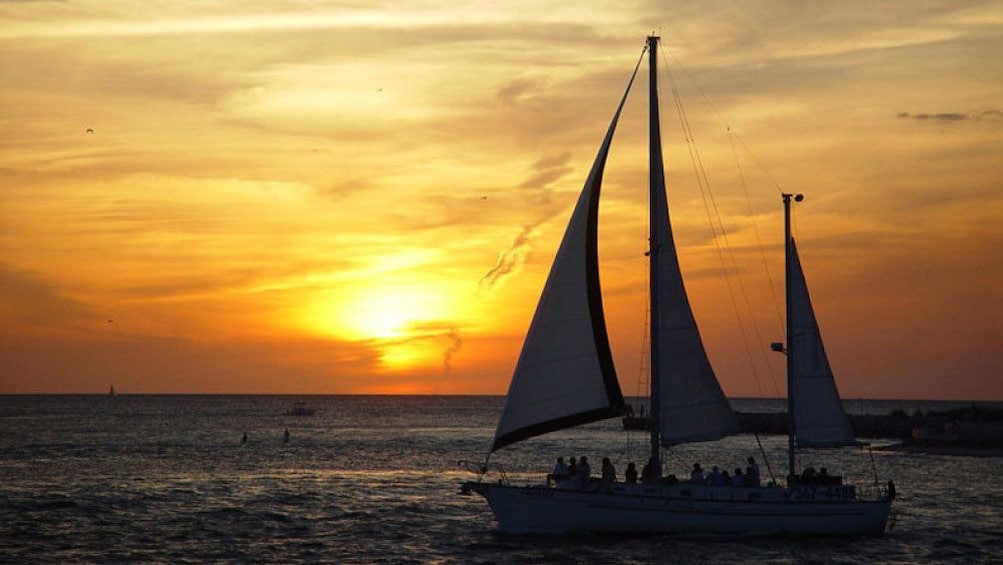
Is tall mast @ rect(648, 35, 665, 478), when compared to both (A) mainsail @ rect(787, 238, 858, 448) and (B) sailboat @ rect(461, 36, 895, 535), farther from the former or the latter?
(A) mainsail @ rect(787, 238, 858, 448)

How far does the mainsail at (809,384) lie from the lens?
4538 cm

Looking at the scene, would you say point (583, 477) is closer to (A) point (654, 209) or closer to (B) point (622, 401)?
(B) point (622, 401)

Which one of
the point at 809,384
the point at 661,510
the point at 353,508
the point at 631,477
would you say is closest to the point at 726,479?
the point at 661,510

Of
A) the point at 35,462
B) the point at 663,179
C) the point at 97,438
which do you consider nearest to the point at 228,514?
the point at 663,179

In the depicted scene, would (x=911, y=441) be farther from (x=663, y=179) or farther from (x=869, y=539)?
(x=663, y=179)

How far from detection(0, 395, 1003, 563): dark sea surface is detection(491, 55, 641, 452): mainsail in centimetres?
445

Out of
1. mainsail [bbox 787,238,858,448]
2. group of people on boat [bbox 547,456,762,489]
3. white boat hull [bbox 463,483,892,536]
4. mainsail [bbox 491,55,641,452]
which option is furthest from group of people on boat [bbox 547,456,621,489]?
mainsail [bbox 787,238,858,448]

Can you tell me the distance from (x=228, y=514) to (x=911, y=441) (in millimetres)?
72567

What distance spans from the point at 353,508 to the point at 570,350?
69.4 feet

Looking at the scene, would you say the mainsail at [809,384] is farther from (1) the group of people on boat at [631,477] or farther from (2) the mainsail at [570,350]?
(2) the mainsail at [570,350]

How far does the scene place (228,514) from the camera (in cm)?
5362

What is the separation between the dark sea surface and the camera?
134 ft

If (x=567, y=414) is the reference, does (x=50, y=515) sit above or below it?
below

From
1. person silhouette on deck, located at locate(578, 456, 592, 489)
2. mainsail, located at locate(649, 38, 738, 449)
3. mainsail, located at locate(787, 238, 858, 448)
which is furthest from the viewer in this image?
mainsail, located at locate(787, 238, 858, 448)
